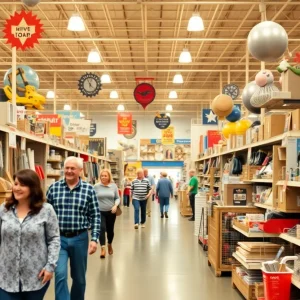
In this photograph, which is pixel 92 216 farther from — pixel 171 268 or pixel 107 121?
pixel 107 121

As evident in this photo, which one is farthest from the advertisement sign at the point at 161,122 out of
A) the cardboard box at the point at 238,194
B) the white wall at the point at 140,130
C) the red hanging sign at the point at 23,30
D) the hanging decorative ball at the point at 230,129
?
the red hanging sign at the point at 23,30

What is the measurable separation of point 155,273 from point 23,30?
3.97m

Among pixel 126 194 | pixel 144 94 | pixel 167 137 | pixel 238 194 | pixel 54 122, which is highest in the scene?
pixel 144 94

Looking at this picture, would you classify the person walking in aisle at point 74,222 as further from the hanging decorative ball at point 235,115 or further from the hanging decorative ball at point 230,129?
the hanging decorative ball at point 235,115

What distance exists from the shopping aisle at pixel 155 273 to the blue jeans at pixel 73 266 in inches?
58.7

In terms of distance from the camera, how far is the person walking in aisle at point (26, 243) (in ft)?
11.1

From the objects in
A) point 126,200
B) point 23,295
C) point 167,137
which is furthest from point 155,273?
point 167,137

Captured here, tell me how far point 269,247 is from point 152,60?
15.7 metres

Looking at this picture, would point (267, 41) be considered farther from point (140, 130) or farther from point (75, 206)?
point (140, 130)

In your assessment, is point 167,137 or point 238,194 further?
point 167,137

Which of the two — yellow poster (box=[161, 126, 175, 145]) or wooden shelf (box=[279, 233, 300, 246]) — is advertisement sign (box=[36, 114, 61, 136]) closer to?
wooden shelf (box=[279, 233, 300, 246])

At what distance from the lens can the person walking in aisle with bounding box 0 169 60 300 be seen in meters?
3.38

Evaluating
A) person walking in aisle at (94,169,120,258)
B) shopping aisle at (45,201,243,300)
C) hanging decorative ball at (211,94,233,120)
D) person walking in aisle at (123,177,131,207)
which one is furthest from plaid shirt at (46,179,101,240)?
person walking in aisle at (123,177,131,207)

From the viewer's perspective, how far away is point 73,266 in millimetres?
4688
